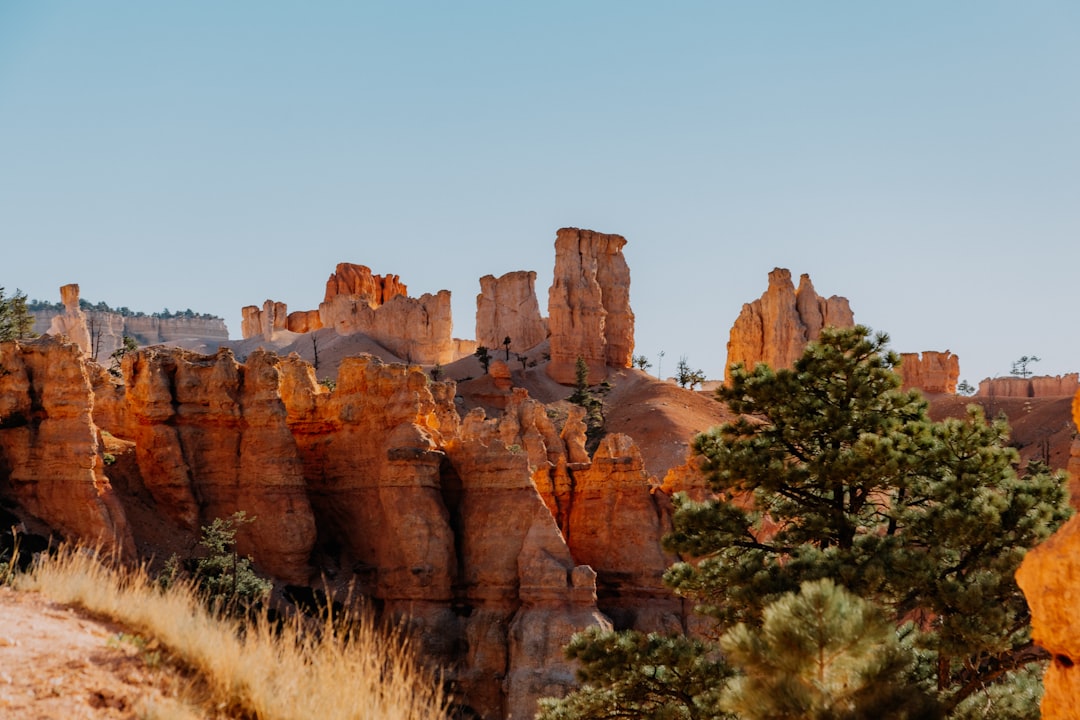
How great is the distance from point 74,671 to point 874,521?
1202cm

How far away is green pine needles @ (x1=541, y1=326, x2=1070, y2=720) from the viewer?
44.6 ft

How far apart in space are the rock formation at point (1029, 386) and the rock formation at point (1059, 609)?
99.0 meters

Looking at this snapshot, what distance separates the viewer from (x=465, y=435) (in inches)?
1566

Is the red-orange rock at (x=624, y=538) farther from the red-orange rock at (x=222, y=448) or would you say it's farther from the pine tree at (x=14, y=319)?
the pine tree at (x=14, y=319)

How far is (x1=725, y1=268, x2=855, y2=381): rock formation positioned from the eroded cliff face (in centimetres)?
6273

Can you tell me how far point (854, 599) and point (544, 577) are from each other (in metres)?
22.0

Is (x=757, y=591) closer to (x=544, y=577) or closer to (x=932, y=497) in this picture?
(x=932, y=497)

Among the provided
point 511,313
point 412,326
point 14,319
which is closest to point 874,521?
Result: point 14,319

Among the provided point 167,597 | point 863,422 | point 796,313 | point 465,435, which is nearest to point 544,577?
point 465,435

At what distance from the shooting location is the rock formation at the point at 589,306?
8619 centimetres

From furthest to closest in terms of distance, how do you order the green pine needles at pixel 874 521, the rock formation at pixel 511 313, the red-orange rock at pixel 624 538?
the rock formation at pixel 511 313, the red-orange rock at pixel 624 538, the green pine needles at pixel 874 521

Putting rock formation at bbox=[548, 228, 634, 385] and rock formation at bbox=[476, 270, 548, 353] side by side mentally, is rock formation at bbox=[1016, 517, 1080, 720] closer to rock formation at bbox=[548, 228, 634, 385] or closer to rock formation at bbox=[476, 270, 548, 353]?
rock formation at bbox=[548, 228, 634, 385]

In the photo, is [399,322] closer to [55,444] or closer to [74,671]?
[55,444]

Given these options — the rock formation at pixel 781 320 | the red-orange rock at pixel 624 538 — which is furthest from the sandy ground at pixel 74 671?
the rock formation at pixel 781 320
